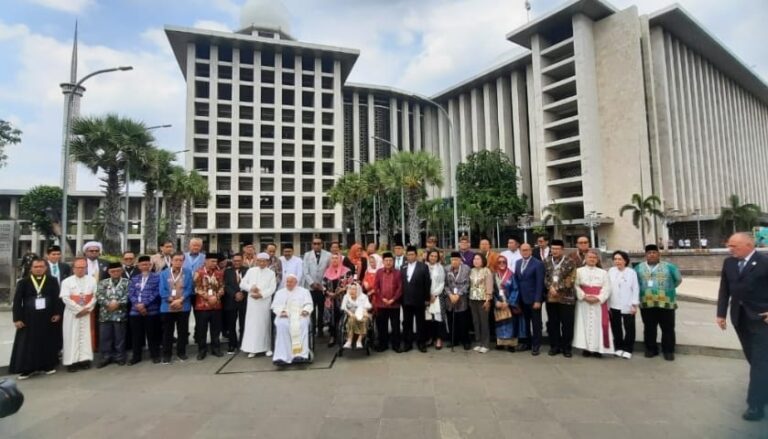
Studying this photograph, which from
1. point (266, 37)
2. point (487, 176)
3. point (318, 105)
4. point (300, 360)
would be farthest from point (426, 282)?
point (266, 37)

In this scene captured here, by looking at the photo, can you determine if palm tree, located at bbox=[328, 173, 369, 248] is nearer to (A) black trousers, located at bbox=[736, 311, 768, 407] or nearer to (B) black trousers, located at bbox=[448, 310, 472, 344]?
(B) black trousers, located at bbox=[448, 310, 472, 344]

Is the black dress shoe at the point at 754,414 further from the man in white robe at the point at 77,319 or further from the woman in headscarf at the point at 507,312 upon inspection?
the man in white robe at the point at 77,319

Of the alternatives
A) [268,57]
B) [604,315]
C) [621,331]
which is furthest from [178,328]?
[268,57]

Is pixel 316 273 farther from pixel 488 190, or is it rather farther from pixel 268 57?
pixel 268 57

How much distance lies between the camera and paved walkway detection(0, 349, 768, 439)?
152 inches

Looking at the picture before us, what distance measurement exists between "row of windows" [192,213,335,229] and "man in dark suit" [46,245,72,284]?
39964mm

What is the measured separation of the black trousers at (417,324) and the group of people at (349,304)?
0.02m

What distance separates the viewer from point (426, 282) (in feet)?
22.4

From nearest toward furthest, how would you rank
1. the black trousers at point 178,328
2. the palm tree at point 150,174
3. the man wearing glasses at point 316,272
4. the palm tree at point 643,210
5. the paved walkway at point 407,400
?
the paved walkway at point 407,400, the black trousers at point 178,328, the man wearing glasses at point 316,272, the palm tree at point 150,174, the palm tree at point 643,210

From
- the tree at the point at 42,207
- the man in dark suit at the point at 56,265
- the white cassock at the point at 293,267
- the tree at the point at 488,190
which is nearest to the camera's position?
the man in dark suit at the point at 56,265

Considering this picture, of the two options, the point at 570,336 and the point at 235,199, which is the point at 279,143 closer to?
the point at 235,199

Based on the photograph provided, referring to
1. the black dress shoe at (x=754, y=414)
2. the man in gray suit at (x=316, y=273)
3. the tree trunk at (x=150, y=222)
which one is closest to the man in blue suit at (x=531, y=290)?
the black dress shoe at (x=754, y=414)

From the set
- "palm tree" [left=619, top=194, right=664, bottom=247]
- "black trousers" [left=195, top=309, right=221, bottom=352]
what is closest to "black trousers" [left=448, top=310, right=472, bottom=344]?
"black trousers" [left=195, top=309, right=221, bottom=352]

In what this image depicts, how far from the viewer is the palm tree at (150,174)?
728 inches
